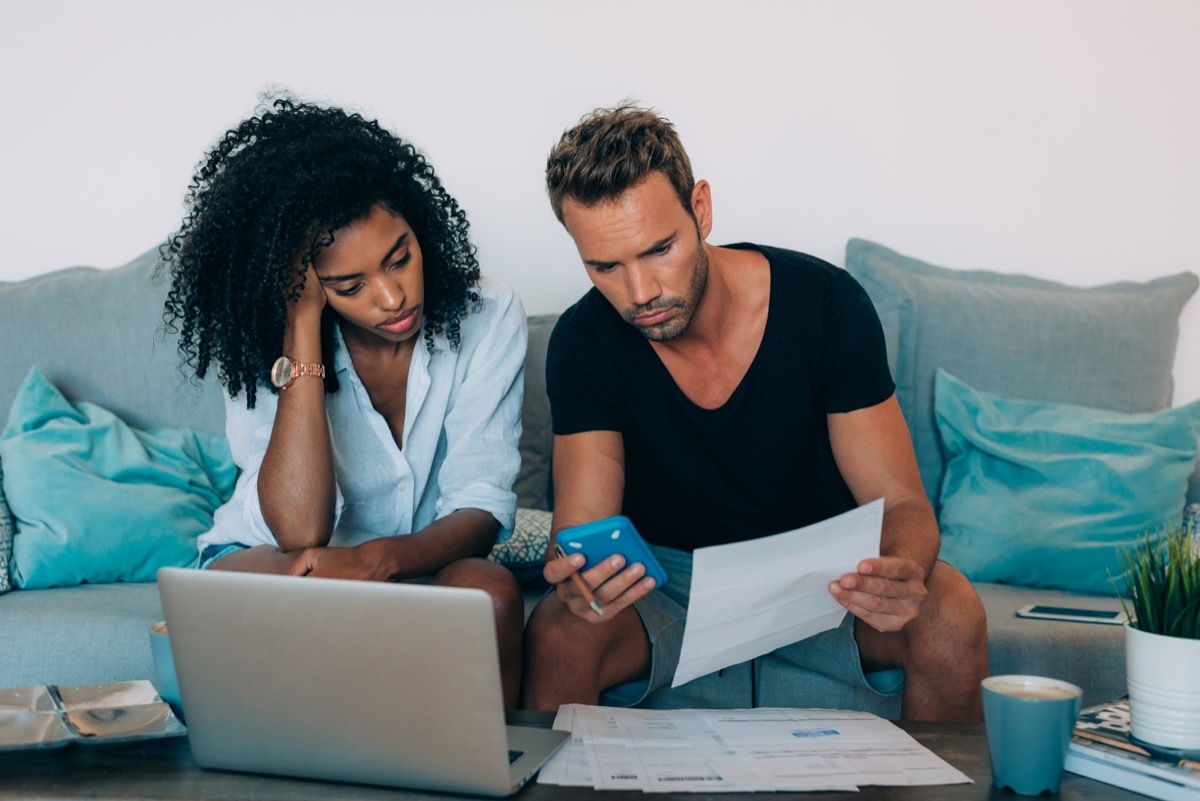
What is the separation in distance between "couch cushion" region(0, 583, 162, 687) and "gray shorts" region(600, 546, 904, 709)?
75cm

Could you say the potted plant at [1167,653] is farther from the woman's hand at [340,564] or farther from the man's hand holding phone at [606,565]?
the woman's hand at [340,564]

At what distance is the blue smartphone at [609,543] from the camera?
54.1 inches

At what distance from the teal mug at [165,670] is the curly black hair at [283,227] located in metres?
0.70

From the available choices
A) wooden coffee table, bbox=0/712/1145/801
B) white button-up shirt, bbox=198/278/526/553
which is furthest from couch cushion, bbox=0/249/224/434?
wooden coffee table, bbox=0/712/1145/801

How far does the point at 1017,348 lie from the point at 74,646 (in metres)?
1.86

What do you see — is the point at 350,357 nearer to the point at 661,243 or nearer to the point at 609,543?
the point at 661,243

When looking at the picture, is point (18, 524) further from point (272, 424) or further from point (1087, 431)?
point (1087, 431)

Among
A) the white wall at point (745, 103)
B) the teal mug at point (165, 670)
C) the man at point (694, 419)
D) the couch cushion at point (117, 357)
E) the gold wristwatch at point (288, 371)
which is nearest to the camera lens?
the teal mug at point (165, 670)

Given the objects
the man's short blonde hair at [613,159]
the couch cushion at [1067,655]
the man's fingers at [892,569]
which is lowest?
the couch cushion at [1067,655]

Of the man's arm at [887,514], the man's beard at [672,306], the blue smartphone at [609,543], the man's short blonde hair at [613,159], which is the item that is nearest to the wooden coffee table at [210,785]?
the man's arm at [887,514]

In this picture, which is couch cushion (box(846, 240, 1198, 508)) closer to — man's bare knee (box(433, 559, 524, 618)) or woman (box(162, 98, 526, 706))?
woman (box(162, 98, 526, 706))

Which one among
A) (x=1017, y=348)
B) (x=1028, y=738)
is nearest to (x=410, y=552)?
(x=1028, y=738)

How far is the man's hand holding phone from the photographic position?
1.38m

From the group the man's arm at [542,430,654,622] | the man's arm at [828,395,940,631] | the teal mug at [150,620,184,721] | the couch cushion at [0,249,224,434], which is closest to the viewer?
the teal mug at [150,620,184,721]
